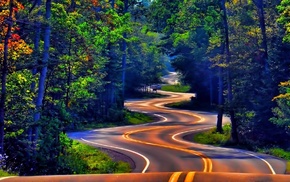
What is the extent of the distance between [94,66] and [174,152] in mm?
7467

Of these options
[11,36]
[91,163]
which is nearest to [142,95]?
[91,163]

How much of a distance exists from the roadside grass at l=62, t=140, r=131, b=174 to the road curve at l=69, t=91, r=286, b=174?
992mm

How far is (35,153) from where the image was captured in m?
20.8

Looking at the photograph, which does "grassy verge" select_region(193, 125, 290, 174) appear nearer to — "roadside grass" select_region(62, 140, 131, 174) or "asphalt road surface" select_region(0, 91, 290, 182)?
"asphalt road surface" select_region(0, 91, 290, 182)

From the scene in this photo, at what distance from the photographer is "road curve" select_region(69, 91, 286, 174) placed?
25.1 metres

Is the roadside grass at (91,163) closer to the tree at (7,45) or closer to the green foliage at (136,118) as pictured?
the tree at (7,45)

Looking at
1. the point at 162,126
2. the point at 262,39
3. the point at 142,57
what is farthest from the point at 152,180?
the point at 142,57

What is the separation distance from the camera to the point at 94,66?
28.2 meters

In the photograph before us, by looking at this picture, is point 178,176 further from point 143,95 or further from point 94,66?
point 143,95

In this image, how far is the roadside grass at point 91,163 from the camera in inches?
948

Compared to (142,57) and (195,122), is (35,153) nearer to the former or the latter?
(195,122)

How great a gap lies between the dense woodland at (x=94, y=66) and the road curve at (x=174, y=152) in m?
3.00

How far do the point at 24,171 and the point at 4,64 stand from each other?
399 centimetres

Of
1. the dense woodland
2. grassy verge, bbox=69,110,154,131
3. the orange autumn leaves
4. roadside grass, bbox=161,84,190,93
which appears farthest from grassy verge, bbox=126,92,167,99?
the orange autumn leaves
